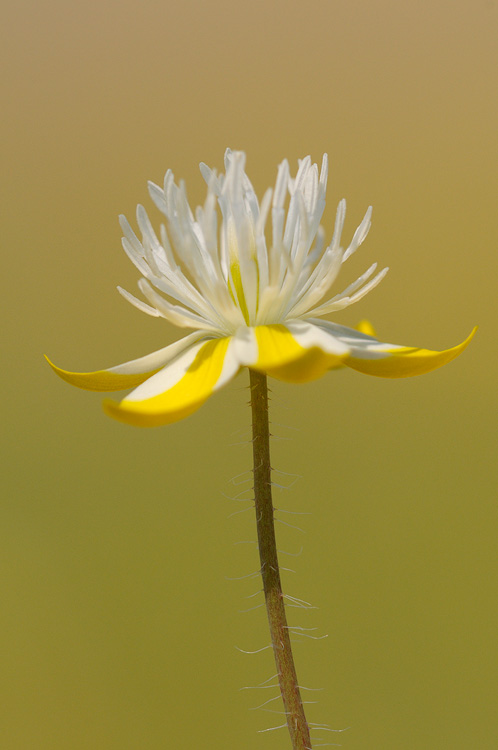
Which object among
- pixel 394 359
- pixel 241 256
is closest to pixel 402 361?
pixel 394 359

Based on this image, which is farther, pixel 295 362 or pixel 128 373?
pixel 128 373

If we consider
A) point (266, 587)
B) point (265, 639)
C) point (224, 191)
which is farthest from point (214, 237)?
point (265, 639)

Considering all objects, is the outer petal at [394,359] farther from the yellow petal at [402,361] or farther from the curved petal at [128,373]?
the curved petal at [128,373]

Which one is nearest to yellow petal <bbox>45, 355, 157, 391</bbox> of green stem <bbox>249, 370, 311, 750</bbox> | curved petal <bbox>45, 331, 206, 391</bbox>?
curved petal <bbox>45, 331, 206, 391</bbox>

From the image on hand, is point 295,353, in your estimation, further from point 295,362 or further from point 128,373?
point 128,373

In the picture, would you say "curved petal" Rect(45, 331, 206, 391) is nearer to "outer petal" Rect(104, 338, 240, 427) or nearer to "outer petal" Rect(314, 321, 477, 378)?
"outer petal" Rect(104, 338, 240, 427)

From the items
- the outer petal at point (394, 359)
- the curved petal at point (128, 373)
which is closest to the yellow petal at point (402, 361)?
the outer petal at point (394, 359)
